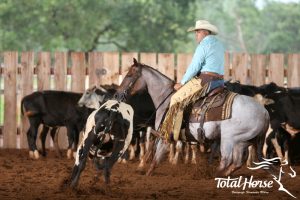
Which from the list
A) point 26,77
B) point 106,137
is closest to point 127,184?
point 106,137

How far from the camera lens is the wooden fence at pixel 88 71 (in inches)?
729

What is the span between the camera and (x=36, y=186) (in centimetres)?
1080

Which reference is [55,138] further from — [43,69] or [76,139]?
[43,69]

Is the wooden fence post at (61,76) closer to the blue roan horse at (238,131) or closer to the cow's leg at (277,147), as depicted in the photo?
the cow's leg at (277,147)

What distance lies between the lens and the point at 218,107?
11125 mm

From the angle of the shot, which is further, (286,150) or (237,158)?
(286,150)

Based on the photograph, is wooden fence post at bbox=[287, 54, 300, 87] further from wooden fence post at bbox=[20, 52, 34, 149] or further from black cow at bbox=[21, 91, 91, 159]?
wooden fence post at bbox=[20, 52, 34, 149]

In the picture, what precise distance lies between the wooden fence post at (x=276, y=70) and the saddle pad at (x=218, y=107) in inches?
297

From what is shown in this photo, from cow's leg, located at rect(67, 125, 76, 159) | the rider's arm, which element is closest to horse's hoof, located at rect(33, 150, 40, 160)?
cow's leg, located at rect(67, 125, 76, 159)

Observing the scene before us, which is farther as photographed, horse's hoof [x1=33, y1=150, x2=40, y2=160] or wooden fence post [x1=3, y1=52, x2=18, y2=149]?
wooden fence post [x1=3, y1=52, x2=18, y2=149]

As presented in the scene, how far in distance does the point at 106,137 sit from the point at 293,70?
951 cm

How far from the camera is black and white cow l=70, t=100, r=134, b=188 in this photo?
9930 millimetres

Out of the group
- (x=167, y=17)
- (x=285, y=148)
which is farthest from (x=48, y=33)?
(x=285, y=148)

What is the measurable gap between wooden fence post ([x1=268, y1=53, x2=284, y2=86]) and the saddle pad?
7556 millimetres
